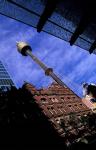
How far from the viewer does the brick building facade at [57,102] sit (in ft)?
109

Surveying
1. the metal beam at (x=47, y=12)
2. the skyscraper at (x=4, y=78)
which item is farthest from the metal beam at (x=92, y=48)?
the skyscraper at (x=4, y=78)

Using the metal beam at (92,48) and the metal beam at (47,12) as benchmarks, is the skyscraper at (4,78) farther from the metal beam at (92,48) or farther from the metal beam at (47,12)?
the metal beam at (47,12)

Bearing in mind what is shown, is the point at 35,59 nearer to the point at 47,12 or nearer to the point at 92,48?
the point at 92,48

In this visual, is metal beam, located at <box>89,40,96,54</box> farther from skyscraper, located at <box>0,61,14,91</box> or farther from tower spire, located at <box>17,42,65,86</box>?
skyscraper, located at <box>0,61,14,91</box>

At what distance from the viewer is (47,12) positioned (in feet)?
8.60

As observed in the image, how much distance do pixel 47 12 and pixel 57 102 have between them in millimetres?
35512

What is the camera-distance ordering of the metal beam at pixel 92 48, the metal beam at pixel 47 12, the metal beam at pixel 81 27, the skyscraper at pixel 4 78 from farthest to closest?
the skyscraper at pixel 4 78, the metal beam at pixel 92 48, the metal beam at pixel 81 27, the metal beam at pixel 47 12

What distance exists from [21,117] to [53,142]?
10.2ft

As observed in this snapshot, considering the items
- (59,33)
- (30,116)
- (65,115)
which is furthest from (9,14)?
(65,115)

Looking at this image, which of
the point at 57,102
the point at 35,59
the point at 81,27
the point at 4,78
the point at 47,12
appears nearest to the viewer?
the point at 47,12

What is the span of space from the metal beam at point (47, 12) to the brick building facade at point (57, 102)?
2861 centimetres

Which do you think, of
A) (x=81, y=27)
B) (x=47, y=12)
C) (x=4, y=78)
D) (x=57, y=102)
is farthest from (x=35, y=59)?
(x=47, y=12)

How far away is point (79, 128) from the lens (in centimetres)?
2341

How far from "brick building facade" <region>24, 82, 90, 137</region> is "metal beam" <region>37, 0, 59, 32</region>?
2861 centimetres
